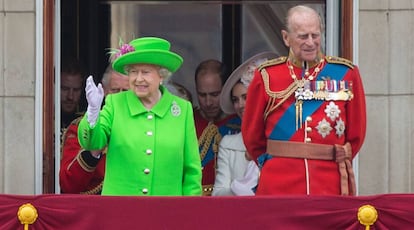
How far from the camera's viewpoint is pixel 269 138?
24.4 feet

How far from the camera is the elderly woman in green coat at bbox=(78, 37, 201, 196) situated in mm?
7395

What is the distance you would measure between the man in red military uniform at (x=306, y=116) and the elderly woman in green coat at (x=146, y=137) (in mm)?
362

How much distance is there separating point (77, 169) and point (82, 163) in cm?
12

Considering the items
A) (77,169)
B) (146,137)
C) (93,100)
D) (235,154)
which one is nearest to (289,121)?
(146,137)

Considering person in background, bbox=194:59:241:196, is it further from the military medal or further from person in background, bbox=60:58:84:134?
the military medal

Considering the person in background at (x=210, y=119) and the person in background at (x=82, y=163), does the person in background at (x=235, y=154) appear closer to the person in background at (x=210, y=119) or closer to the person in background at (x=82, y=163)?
the person in background at (x=210, y=119)

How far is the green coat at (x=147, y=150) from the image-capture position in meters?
7.39

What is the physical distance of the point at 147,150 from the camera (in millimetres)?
7402

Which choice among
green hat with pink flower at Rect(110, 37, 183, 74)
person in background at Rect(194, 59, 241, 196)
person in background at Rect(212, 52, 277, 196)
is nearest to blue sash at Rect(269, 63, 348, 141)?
green hat with pink flower at Rect(110, 37, 183, 74)

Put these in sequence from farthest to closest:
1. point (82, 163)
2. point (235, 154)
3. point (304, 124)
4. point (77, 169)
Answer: point (235, 154), point (77, 169), point (82, 163), point (304, 124)

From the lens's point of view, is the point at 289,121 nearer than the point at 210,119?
Yes

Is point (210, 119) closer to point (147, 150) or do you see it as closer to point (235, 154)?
point (235, 154)


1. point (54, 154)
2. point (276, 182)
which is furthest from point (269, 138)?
point (54, 154)

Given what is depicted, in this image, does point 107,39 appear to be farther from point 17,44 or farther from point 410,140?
point 410,140
